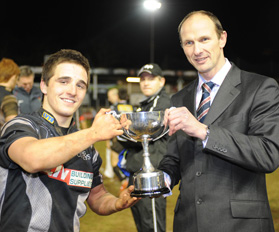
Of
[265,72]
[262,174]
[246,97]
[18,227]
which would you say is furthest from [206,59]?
[265,72]

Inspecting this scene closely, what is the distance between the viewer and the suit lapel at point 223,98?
2.25m

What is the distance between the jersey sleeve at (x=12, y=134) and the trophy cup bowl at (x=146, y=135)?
537 millimetres

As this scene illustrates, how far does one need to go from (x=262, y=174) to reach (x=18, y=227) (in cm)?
158

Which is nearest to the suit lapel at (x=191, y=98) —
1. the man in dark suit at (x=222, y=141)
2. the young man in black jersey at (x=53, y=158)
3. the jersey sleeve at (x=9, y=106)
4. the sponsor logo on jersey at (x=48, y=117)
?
the man in dark suit at (x=222, y=141)

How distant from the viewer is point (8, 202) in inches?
77.6

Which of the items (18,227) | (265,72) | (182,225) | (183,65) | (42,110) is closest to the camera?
(18,227)

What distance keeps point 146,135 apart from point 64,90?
2.01 feet

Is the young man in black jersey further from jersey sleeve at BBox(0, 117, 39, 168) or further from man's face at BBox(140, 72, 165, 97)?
man's face at BBox(140, 72, 165, 97)

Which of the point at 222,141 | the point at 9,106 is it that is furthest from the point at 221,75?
the point at 9,106

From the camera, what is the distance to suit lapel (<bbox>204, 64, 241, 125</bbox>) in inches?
88.4

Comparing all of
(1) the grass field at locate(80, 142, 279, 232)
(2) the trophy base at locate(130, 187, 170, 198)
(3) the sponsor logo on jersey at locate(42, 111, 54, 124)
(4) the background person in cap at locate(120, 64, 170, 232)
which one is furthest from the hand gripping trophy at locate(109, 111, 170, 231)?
(1) the grass field at locate(80, 142, 279, 232)

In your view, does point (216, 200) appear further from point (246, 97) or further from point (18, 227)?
point (18, 227)

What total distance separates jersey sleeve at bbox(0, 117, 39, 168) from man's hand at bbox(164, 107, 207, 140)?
2.66 feet

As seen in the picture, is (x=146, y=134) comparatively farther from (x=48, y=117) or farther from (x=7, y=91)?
(x=7, y=91)
